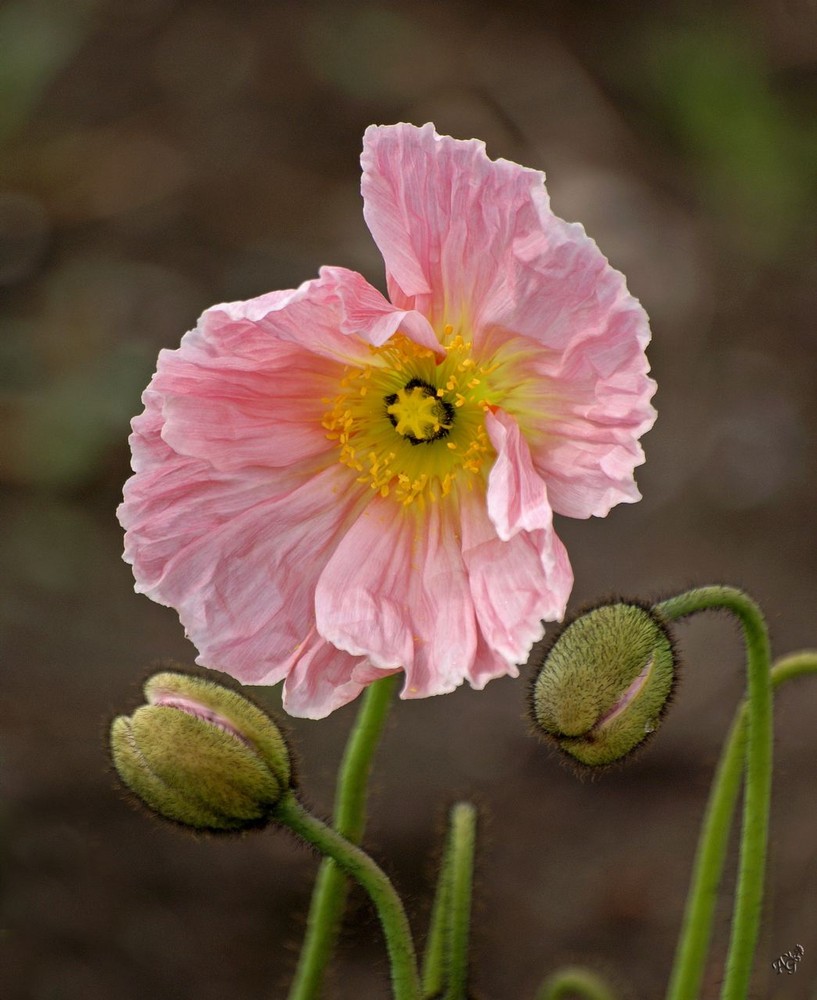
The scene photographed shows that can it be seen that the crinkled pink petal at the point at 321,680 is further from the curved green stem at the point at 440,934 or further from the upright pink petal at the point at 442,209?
the upright pink petal at the point at 442,209

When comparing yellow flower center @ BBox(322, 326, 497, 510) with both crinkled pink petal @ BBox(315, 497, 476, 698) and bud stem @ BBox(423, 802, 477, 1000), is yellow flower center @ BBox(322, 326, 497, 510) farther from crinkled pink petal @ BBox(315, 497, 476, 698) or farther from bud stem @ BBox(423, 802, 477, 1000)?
bud stem @ BBox(423, 802, 477, 1000)

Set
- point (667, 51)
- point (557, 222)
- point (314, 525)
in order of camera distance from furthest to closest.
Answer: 1. point (667, 51)
2. point (314, 525)
3. point (557, 222)

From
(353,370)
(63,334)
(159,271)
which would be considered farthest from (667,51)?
(353,370)

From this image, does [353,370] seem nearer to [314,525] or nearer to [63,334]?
[314,525]

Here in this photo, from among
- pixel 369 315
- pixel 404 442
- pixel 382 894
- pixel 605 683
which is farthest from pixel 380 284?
pixel 382 894

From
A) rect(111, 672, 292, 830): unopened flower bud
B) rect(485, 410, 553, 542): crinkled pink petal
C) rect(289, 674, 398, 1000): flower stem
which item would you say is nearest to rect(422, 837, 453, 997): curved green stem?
rect(289, 674, 398, 1000): flower stem

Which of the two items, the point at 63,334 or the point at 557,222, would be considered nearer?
the point at 557,222

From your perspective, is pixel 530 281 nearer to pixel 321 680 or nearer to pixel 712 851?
pixel 321 680
